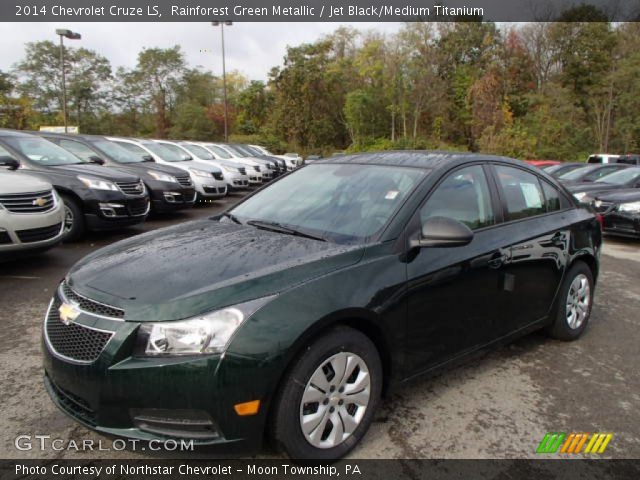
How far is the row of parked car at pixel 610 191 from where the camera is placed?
8883 mm

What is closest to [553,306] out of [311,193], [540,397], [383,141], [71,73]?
[540,397]

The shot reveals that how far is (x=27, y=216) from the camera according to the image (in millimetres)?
5285

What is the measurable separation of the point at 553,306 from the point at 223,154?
1444 cm

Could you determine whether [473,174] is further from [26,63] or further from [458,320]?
[26,63]

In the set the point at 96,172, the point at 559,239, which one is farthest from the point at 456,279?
the point at 96,172

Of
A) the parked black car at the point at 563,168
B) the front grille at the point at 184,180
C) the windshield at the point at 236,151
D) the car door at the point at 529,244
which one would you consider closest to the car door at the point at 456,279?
the car door at the point at 529,244

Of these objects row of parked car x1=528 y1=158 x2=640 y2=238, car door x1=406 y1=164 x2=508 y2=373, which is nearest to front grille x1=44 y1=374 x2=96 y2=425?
car door x1=406 y1=164 x2=508 y2=373

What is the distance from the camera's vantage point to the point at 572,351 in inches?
154

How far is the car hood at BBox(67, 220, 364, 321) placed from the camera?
7.04 ft

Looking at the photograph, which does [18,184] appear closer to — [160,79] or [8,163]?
[8,163]

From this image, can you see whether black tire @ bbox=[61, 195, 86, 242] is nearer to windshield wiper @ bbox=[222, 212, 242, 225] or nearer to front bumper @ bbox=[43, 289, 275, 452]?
windshield wiper @ bbox=[222, 212, 242, 225]

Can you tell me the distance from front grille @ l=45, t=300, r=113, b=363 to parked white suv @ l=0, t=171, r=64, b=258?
3304mm

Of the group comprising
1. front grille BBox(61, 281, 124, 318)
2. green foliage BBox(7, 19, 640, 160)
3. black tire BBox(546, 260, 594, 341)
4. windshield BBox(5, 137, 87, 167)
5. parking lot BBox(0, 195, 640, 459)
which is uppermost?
green foliage BBox(7, 19, 640, 160)

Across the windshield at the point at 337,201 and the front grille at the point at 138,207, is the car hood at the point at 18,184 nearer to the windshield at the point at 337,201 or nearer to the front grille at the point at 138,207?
the front grille at the point at 138,207
